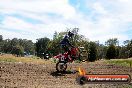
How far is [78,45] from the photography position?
271 feet

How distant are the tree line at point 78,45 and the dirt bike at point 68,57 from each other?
88.3 inches

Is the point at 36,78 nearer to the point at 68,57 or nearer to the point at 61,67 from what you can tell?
the point at 61,67

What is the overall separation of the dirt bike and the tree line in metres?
2.24

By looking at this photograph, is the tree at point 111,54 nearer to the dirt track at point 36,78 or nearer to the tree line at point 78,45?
the tree line at point 78,45

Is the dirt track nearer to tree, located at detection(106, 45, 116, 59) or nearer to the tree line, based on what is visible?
the tree line

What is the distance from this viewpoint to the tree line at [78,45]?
3115 inches

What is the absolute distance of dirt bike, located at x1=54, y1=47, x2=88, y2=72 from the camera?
19938 mm

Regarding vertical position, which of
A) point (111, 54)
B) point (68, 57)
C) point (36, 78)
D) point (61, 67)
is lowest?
point (36, 78)

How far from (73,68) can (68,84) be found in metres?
5.71

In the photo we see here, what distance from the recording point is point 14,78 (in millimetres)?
16391

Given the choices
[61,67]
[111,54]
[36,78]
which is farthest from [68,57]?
[111,54]

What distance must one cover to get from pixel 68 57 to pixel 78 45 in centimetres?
6231

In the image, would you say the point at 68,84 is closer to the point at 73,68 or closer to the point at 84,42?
the point at 73,68

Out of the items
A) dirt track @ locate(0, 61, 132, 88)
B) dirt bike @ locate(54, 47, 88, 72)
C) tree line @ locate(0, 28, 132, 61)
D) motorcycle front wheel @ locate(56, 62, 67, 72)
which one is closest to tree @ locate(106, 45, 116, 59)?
tree line @ locate(0, 28, 132, 61)
